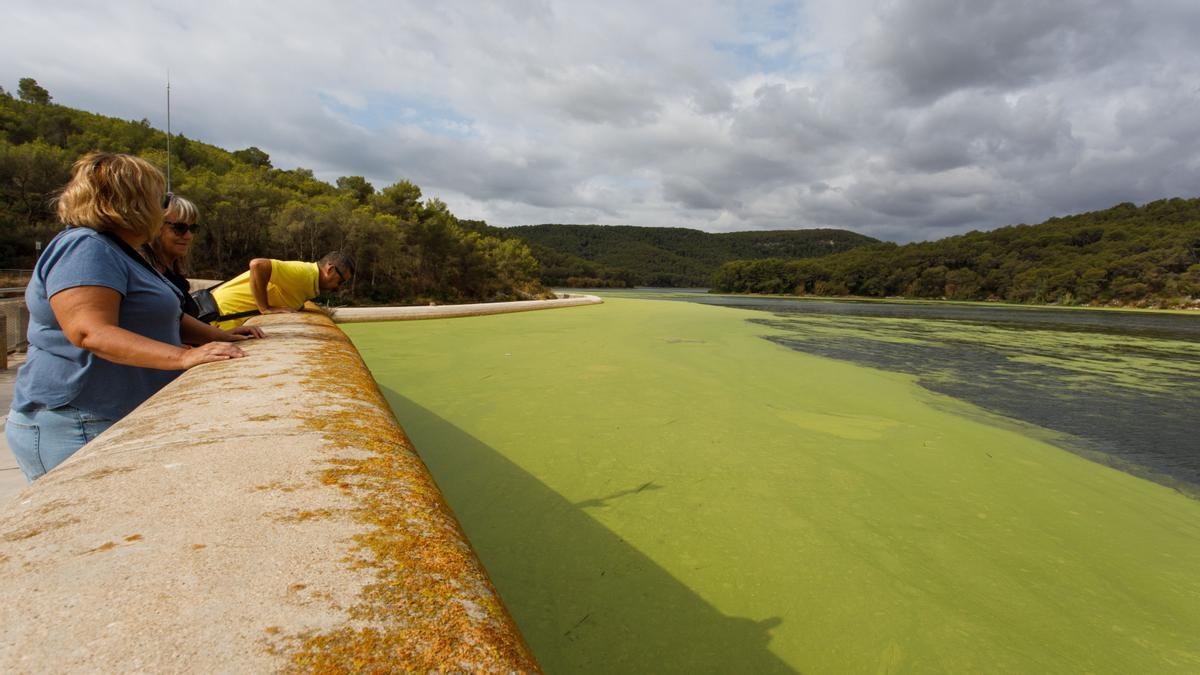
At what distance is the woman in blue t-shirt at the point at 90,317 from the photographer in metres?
1.22

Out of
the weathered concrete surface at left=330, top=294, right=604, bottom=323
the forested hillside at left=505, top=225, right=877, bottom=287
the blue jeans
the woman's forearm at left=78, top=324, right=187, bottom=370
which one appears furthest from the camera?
the forested hillside at left=505, top=225, right=877, bottom=287

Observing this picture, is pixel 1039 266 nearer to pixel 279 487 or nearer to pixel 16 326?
pixel 279 487

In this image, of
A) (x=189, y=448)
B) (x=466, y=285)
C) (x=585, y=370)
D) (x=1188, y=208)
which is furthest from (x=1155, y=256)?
(x=189, y=448)

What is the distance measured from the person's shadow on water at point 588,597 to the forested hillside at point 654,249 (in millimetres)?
80364

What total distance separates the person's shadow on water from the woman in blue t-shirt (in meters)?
1.31

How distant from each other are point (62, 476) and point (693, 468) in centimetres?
265

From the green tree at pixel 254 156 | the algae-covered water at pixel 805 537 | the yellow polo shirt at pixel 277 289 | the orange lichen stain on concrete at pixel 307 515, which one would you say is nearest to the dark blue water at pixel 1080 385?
the algae-covered water at pixel 805 537

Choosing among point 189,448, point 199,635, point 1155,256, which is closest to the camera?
point 199,635

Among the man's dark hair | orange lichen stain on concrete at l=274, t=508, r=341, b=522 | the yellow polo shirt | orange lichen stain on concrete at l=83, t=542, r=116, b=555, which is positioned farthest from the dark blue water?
the yellow polo shirt

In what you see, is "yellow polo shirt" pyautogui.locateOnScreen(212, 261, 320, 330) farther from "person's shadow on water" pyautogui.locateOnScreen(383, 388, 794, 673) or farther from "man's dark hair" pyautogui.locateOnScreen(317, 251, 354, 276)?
"person's shadow on water" pyautogui.locateOnScreen(383, 388, 794, 673)

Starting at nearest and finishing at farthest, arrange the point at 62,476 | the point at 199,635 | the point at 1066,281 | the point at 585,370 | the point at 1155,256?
1. the point at 199,635
2. the point at 62,476
3. the point at 585,370
4. the point at 1155,256
5. the point at 1066,281

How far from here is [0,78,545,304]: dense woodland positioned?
76.3ft

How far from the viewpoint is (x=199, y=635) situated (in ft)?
1.63

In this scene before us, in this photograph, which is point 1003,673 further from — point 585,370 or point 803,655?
point 585,370
